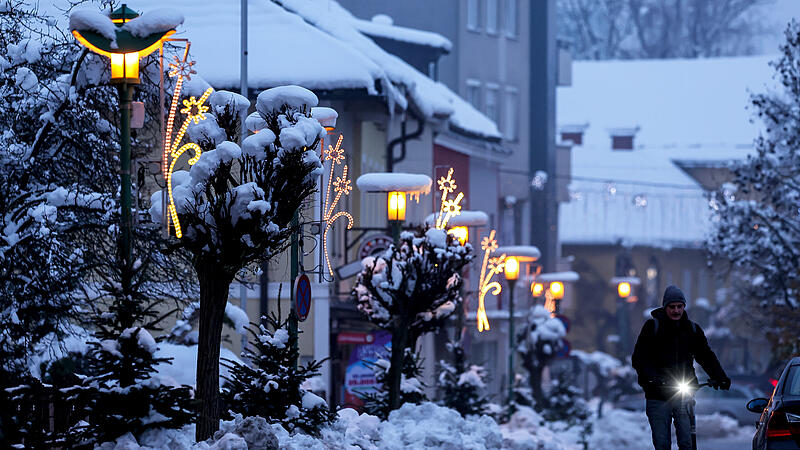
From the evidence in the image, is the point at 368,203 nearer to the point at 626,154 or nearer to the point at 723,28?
the point at 626,154

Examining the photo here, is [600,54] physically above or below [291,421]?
above

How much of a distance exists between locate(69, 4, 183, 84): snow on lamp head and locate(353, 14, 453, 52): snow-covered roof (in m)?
22.5

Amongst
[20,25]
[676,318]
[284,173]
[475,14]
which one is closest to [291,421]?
[284,173]

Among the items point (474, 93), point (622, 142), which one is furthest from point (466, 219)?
point (622, 142)

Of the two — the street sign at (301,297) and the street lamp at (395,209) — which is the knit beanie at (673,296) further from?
the street lamp at (395,209)

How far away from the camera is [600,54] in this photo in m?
81.1

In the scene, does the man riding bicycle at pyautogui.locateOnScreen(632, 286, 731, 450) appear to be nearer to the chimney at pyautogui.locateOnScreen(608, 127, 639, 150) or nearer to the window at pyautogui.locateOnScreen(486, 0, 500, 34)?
the window at pyautogui.locateOnScreen(486, 0, 500, 34)

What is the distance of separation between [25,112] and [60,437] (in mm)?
4995

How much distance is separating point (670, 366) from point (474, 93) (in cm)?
3420

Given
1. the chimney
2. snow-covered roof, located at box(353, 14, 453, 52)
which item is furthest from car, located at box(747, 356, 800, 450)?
the chimney

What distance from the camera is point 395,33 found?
36656mm

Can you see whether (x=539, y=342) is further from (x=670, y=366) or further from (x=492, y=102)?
(x=670, y=366)

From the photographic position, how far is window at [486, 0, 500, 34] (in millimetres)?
46344

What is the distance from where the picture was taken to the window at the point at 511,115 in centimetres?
4821
